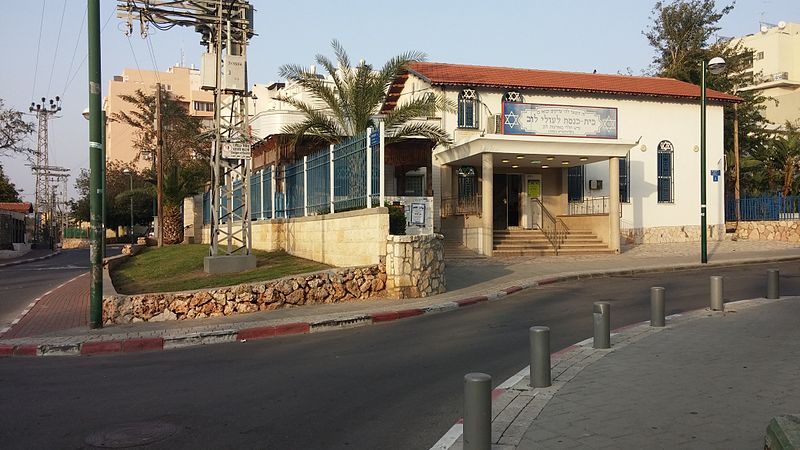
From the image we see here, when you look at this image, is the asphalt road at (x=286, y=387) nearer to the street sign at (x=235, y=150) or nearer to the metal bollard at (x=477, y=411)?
the metal bollard at (x=477, y=411)

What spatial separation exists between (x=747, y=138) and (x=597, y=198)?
16339mm

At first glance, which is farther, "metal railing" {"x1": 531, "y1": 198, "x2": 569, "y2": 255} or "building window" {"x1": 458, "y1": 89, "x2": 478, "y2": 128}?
"building window" {"x1": 458, "y1": 89, "x2": 478, "y2": 128}

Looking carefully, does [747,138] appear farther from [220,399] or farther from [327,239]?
[220,399]

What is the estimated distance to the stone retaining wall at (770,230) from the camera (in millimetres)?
30562

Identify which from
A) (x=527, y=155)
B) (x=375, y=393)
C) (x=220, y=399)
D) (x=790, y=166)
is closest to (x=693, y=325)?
(x=375, y=393)

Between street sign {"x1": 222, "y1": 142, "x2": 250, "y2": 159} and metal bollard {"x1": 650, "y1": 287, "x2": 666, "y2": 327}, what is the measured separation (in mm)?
10207

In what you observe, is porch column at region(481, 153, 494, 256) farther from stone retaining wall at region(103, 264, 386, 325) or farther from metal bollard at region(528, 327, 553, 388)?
metal bollard at region(528, 327, 553, 388)

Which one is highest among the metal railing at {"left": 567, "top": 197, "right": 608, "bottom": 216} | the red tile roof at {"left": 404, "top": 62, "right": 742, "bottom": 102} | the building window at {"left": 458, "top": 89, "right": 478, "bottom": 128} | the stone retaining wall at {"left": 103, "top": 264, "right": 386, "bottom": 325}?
the red tile roof at {"left": 404, "top": 62, "right": 742, "bottom": 102}

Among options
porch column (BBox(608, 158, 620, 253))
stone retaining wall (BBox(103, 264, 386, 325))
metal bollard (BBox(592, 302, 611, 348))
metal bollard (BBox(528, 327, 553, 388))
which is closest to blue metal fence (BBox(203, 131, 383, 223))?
stone retaining wall (BBox(103, 264, 386, 325))

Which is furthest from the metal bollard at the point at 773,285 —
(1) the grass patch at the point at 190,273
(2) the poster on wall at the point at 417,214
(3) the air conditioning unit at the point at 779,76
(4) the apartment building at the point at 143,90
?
(4) the apartment building at the point at 143,90

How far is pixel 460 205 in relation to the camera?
26.7 meters

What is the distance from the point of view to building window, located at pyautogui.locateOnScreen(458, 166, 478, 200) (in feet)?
90.3

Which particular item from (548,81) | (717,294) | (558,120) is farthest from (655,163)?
(717,294)

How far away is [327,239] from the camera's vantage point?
1664 centimetres
